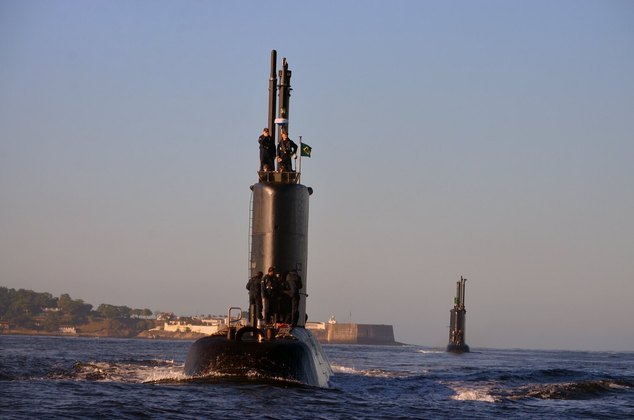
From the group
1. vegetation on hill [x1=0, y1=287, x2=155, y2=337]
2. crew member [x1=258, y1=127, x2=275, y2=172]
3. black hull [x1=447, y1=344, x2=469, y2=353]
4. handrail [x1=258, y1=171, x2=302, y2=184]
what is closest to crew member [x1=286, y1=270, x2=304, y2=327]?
handrail [x1=258, y1=171, x2=302, y2=184]

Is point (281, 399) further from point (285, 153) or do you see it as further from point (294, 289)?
point (285, 153)

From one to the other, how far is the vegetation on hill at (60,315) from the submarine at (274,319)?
441 feet

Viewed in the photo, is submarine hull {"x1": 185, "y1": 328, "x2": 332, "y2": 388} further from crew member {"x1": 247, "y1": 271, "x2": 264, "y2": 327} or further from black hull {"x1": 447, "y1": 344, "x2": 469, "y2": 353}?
black hull {"x1": 447, "y1": 344, "x2": 469, "y2": 353}

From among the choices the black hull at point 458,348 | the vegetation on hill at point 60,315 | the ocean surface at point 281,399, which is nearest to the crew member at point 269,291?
the ocean surface at point 281,399

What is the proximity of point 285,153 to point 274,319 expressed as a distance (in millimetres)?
5073

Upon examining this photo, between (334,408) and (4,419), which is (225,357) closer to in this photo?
(334,408)

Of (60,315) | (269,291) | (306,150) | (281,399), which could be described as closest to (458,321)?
(306,150)

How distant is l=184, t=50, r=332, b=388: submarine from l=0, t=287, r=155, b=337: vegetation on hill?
13429 centimetres

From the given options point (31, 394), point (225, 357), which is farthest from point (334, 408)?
point (31, 394)

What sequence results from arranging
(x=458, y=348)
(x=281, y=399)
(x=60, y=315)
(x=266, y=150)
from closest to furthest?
(x=281, y=399) → (x=266, y=150) → (x=458, y=348) → (x=60, y=315)

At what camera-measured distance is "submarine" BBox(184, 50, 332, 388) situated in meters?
21.2

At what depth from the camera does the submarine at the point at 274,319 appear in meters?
21.2

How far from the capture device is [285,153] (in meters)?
28.5

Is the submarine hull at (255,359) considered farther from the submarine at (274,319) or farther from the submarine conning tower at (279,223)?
the submarine conning tower at (279,223)
